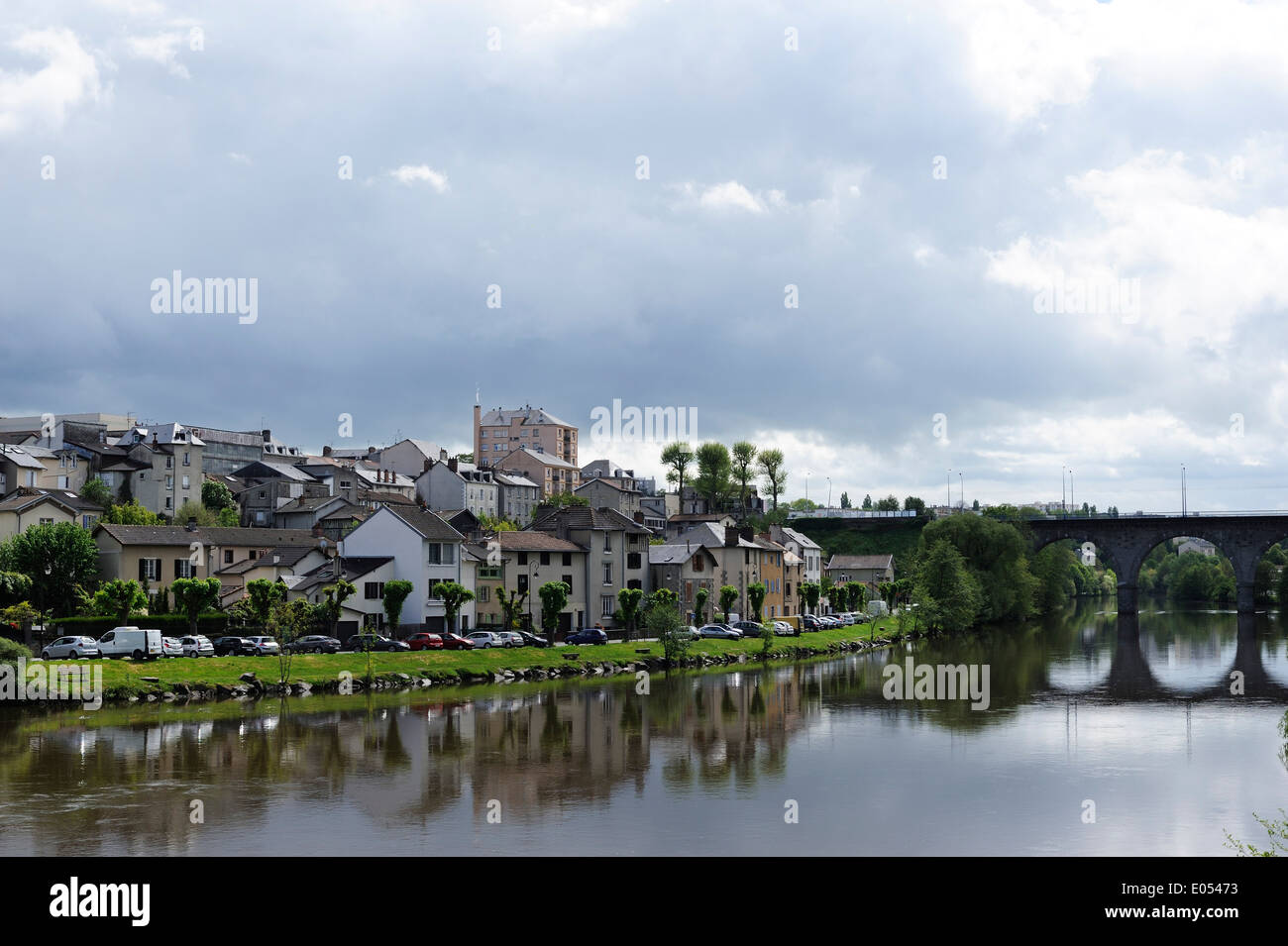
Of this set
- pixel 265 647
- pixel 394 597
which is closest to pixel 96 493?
pixel 394 597

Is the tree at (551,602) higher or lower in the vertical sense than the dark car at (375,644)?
higher

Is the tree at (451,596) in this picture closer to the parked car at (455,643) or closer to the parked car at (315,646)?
the parked car at (455,643)

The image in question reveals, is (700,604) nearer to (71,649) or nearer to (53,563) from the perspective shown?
(53,563)

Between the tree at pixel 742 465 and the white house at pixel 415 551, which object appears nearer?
the white house at pixel 415 551

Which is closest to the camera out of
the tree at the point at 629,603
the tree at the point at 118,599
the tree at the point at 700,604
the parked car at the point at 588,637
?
the tree at the point at 118,599

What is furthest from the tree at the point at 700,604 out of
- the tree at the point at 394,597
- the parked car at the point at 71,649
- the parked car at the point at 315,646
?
the parked car at the point at 71,649

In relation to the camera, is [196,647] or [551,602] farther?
[551,602]

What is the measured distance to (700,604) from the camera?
8994cm

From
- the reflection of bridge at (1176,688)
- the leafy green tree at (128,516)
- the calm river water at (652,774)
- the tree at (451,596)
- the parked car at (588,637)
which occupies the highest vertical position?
the leafy green tree at (128,516)

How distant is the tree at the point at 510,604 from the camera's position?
7594 cm

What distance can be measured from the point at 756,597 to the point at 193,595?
46.5m

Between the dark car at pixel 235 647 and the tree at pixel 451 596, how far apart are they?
43.4 ft
